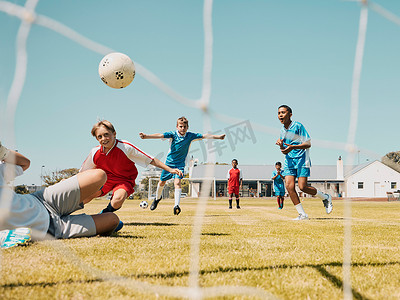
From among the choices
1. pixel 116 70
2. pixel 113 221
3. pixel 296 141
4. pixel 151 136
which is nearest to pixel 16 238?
pixel 113 221

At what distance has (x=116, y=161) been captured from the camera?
4746 millimetres

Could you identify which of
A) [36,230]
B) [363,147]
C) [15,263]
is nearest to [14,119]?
[15,263]

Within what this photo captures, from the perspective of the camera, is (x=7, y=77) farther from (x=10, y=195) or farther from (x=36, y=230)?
(x=36, y=230)

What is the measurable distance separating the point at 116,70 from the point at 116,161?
117cm

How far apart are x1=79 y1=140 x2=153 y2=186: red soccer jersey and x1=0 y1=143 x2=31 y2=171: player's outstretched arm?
1362mm

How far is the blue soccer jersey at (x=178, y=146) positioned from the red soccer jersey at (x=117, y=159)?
2706mm

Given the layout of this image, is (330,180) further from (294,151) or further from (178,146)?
(294,151)

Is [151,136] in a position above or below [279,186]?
above

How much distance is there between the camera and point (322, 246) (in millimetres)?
3354

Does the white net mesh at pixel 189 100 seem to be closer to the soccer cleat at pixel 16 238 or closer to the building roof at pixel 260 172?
the soccer cleat at pixel 16 238

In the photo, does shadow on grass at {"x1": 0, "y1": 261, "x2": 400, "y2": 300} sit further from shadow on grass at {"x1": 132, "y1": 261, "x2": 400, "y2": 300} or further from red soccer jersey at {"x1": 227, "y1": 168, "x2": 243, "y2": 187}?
red soccer jersey at {"x1": 227, "y1": 168, "x2": 243, "y2": 187}

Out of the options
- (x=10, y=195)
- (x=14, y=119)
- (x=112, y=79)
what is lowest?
(x=10, y=195)

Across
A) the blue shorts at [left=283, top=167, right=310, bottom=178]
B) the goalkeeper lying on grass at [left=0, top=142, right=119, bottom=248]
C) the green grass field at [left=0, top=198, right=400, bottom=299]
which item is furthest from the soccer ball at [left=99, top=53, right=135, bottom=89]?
the blue shorts at [left=283, top=167, right=310, bottom=178]

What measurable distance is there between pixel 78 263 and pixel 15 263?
39cm
